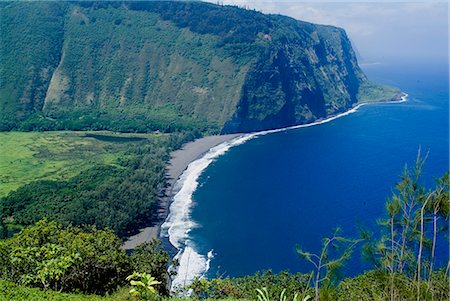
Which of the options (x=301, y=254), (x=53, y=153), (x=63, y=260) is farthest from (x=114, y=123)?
(x=301, y=254)

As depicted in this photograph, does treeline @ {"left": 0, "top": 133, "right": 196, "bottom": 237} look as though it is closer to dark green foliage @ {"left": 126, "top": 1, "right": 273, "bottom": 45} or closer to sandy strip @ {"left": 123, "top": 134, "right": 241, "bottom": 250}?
sandy strip @ {"left": 123, "top": 134, "right": 241, "bottom": 250}

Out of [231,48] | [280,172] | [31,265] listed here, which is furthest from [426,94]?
[31,265]

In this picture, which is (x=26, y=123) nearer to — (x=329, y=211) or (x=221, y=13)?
(x=221, y=13)

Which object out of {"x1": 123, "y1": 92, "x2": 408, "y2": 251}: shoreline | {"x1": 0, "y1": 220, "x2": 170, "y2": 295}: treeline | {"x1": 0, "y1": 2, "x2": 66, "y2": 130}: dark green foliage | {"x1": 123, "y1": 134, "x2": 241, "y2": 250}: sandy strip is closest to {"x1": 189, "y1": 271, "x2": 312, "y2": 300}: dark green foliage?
{"x1": 0, "y1": 220, "x2": 170, "y2": 295}: treeline

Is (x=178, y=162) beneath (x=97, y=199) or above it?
beneath

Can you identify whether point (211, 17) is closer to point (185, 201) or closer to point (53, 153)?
point (53, 153)
